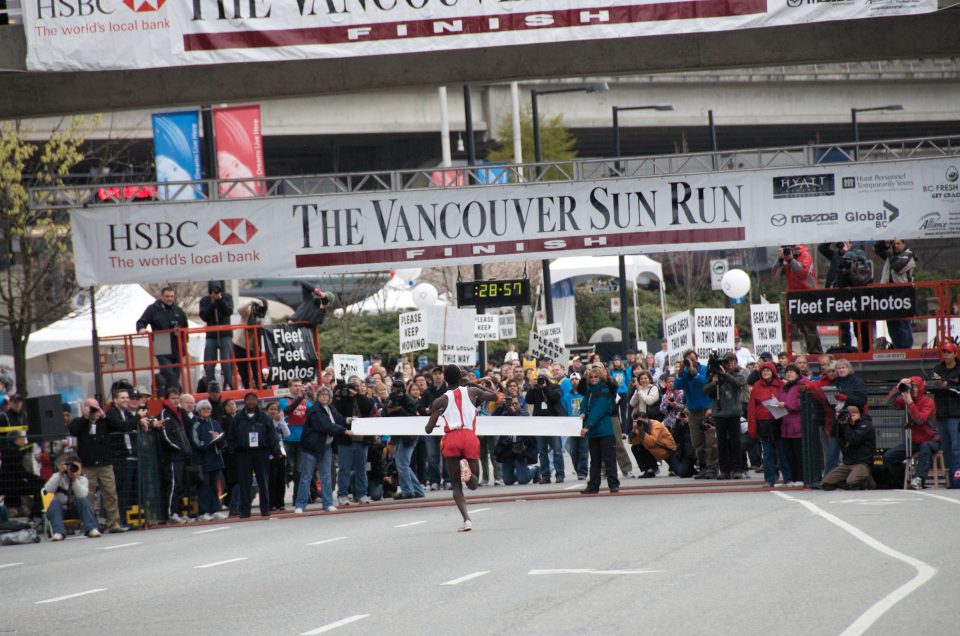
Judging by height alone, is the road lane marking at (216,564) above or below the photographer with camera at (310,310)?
below

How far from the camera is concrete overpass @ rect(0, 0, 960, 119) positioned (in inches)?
734

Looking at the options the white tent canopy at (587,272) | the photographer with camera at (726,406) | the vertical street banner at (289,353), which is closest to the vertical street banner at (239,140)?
the vertical street banner at (289,353)

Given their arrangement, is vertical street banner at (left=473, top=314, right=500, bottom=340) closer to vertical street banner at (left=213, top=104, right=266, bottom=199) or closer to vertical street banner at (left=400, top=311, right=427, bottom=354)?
vertical street banner at (left=400, top=311, right=427, bottom=354)

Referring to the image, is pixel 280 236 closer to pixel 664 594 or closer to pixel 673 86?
pixel 664 594

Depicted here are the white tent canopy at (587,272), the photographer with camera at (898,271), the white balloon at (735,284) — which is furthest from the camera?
the white tent canopy at (587,272)

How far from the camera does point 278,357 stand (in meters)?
22.4

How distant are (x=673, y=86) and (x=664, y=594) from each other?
48351 millimetres

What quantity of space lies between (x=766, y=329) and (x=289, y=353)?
11222 millimetres

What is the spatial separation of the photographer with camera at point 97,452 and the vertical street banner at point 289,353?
3930 millimetres

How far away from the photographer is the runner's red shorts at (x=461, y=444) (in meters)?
15.5

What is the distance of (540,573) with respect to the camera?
1126 centimetres

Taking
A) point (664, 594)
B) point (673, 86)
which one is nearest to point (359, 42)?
point (664, 594)

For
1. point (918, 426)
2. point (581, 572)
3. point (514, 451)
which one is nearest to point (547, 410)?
point (514, 451)

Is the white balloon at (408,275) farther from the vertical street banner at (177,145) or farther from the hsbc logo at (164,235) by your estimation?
the hsbc logo at (164,235)
